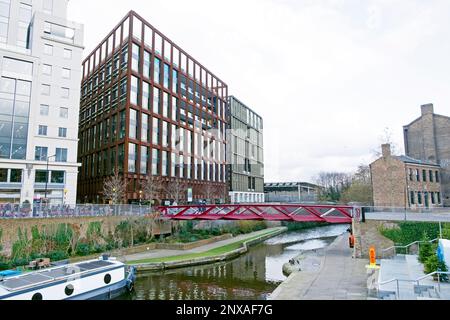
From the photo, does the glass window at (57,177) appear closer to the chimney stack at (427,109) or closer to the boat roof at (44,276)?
the boat roof at (44,276)

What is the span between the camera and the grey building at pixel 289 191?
75.9m

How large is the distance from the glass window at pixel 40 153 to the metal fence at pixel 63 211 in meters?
10.7

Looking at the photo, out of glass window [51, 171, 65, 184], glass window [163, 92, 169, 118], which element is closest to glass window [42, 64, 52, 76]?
glass window [51, 171, 65, 184]

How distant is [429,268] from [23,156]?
3422 cm

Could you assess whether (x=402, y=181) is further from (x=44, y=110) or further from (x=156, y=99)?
(x=44, y=110)

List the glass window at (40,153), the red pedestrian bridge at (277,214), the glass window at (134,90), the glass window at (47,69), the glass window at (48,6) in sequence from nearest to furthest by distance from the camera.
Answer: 1. the red pedestrian bridge at (277,214)
2. the glass window at (40,153)
3. the glass window at (47,69)
4. the glass window at (48,6)
5. the glass window at (134,90)

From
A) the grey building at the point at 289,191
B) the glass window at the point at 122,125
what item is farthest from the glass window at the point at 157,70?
the grey building at the point at 289,191

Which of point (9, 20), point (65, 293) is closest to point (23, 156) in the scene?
point (9, 20)

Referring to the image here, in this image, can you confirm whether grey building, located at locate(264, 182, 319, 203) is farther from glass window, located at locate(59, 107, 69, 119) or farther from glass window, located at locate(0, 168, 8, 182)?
glass window, located at locate(0, 168, 8, 182)

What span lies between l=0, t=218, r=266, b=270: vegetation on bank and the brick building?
19.2 metres

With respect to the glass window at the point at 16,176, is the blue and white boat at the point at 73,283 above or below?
below

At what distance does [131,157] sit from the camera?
39.0 metres

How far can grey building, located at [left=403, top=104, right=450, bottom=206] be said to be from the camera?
3111 cm

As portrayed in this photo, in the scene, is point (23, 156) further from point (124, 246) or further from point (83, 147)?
point (83, 147)
